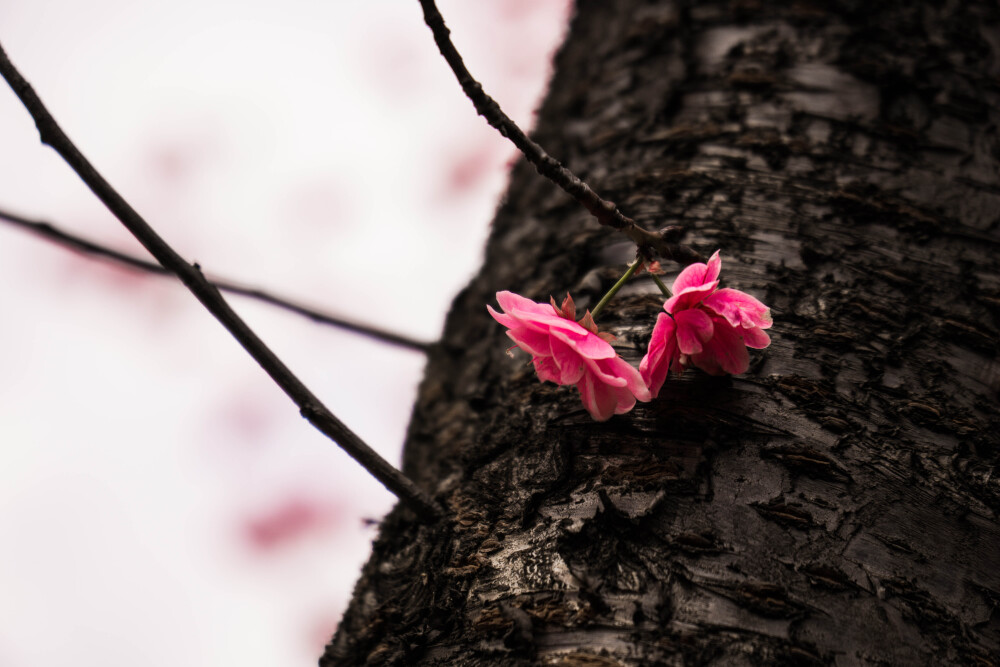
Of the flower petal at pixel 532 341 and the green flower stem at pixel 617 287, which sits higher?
the green flower stem at pixel 617 287

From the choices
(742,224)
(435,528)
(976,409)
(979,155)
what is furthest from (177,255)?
(979,155)

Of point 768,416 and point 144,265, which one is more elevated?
point 144,265

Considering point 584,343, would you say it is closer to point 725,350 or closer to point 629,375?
point 629,375

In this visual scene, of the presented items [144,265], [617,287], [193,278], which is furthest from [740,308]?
[144,265]

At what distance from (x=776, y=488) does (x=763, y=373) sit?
0.17 metres

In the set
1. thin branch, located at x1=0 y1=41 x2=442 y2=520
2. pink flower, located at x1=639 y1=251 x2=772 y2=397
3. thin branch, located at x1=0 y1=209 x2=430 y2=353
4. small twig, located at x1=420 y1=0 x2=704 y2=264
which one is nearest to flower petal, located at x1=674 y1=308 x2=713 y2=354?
pink flower, located at x1=639 y1=251 x2=772 y2=397

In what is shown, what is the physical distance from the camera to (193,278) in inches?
36.5

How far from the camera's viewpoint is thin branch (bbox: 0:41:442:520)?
0.90m

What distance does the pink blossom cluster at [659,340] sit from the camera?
871 millimetres

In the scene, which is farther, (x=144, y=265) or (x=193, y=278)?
(x=144, y=265)

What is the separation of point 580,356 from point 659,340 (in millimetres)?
102

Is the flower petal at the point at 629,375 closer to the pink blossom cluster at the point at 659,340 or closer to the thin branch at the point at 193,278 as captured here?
the pink blossom cluster at the point at 659,340

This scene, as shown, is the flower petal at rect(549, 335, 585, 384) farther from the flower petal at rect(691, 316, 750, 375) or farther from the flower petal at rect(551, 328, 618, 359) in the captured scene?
the flower petal at rect(691, 316, 750, 375)

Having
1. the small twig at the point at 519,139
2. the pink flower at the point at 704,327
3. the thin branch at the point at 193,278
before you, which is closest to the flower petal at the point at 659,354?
the pink flower at the point at 704,327
